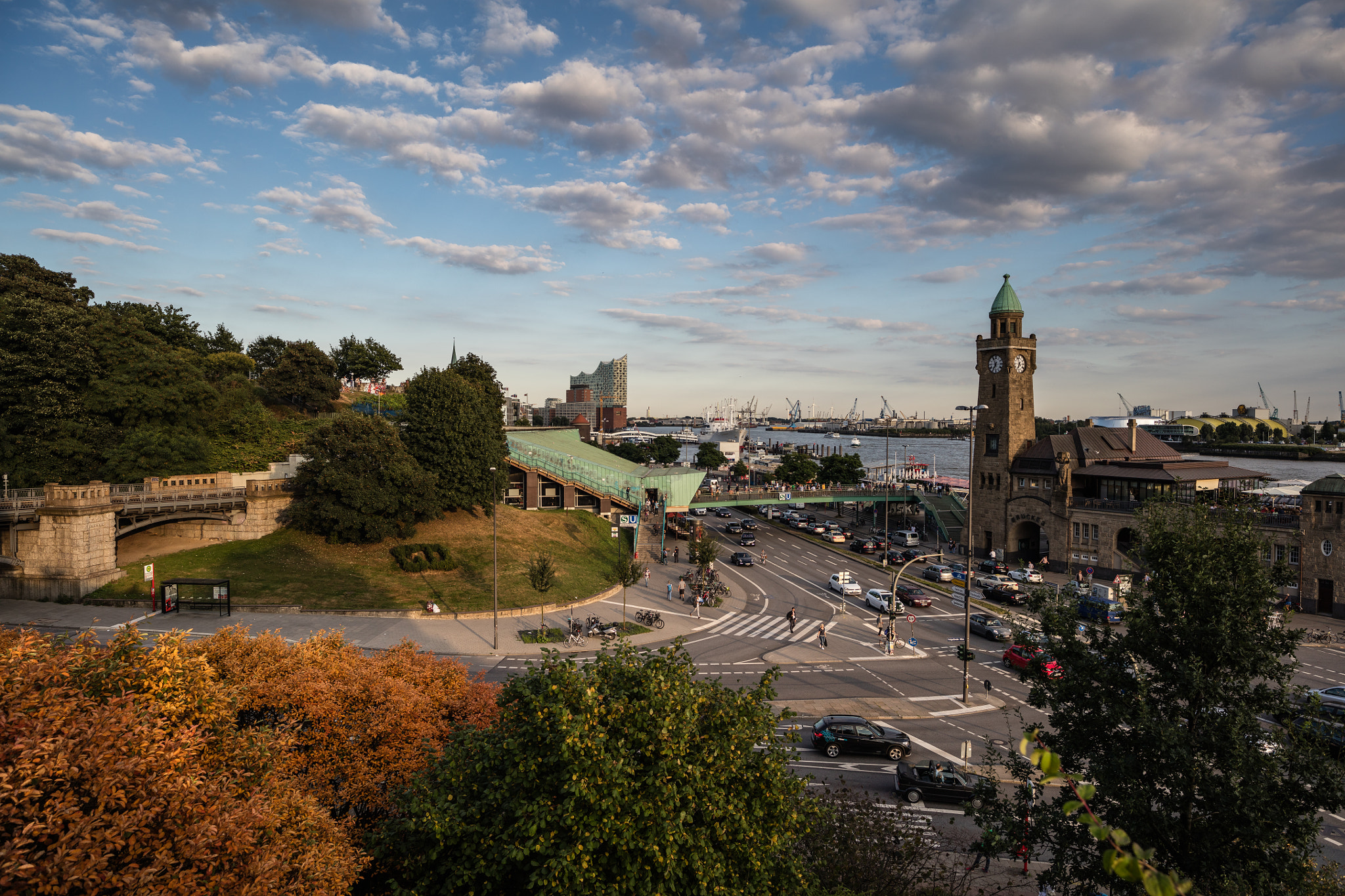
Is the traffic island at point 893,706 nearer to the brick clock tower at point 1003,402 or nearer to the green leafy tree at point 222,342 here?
the brick clock tower at point 1003,402

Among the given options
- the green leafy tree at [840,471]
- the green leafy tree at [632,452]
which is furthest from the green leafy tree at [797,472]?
the green leafy tree at [632,452]

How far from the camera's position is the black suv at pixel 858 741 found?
25.2 meters

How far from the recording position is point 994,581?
54.3 metres

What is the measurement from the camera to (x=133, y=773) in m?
8.05

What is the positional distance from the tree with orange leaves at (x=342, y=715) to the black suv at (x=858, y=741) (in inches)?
537

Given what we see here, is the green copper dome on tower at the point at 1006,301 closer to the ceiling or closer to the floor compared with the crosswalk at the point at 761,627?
closer to the ceiling

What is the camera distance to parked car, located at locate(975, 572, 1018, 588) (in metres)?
51.2

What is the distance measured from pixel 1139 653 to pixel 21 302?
220ft

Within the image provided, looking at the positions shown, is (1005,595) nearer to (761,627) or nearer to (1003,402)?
(761,627)

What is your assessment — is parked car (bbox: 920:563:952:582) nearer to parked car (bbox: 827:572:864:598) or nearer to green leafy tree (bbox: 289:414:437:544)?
parked car (bbox: 827:572:864:598)

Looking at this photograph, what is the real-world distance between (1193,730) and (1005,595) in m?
38.4

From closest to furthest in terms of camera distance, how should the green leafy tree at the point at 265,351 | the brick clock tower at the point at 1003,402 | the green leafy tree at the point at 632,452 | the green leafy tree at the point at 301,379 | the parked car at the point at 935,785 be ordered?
the parked car at the point at 935,785 < the brick clock tower at the point at 1003,402 < the green leafy tree at the point at 301,379 < the green leafy tree at the point at 265,351 < the green leafy tree at the point at 632,452

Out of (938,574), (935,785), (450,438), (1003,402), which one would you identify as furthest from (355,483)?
(1003,402)

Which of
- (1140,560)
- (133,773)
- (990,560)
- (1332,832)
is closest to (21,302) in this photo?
(133,773)
